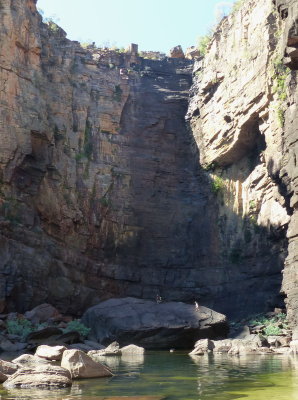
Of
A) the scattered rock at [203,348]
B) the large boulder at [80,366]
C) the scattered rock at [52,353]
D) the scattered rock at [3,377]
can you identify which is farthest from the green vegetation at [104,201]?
the scattered rock at [3,377]

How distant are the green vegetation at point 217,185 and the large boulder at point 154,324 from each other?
1141 cm

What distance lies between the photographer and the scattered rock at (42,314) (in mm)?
22812

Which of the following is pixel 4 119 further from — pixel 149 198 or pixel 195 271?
pixel 195 271

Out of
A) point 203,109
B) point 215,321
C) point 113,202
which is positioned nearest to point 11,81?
point 113,202

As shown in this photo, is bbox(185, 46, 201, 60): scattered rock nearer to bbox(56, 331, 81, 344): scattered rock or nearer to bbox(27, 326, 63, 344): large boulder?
bbox(56, 331, 81, 344): scattered rock

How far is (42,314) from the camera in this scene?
77.8 feet

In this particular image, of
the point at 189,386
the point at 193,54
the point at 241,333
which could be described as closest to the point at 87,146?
the point at 193,54

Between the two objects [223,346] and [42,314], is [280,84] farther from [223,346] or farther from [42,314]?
[42,314]

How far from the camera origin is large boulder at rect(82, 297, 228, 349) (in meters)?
18.6

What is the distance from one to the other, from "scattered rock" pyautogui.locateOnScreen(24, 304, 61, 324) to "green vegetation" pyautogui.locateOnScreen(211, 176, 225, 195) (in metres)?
11.7

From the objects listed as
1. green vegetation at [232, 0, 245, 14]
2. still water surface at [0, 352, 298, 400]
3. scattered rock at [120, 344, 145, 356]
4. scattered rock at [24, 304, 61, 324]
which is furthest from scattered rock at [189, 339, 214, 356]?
green vegetation at [232, 0, 245, 14]

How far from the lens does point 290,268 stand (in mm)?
17141

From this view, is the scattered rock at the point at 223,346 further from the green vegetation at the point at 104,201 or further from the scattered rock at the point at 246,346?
the green vegetation at the point at 104,201

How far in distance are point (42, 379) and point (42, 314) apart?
55.9ft
